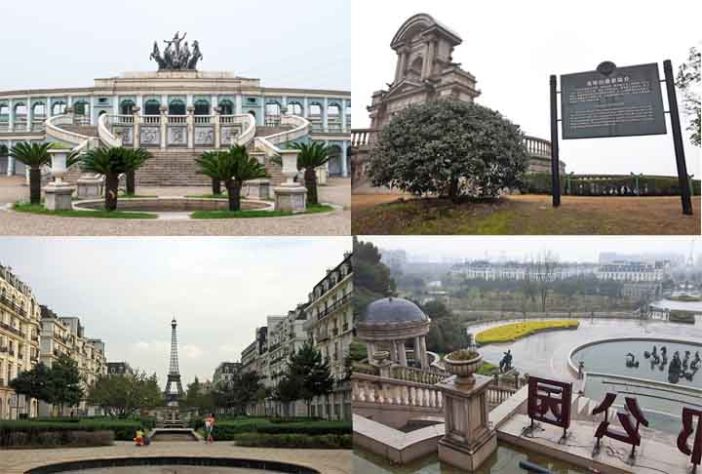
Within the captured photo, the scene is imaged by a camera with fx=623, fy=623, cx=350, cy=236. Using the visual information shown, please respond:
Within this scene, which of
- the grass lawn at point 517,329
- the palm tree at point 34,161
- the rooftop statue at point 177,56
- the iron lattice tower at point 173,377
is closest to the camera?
the grass lawn at point 517,329

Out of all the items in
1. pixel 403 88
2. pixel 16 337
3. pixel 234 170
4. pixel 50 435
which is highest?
pixel 403 88

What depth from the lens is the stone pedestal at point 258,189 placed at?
659 centimetres

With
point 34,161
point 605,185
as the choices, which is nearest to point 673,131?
point 605,185

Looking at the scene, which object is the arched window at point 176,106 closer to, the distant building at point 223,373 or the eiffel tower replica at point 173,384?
the eiffel tower replica at point 173,384

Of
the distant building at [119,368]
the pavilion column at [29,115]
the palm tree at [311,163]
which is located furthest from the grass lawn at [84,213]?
the pavilion column at [29,115]

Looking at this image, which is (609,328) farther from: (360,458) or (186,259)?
(186,259)

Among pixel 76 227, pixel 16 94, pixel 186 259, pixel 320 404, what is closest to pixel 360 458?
pixel 320 404

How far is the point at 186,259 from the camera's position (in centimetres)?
581

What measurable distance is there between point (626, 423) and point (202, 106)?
7.41 metres

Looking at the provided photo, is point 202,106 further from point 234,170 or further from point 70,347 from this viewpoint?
point 70,347

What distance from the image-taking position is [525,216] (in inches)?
218

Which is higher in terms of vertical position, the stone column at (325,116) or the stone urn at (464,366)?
the stone column at (325,116)

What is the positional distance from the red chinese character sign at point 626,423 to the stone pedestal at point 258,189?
3.79 metres

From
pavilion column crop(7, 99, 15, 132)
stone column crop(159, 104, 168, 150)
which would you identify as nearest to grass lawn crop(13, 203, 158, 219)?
pavilion column crop(7, 99, 15, 132)
